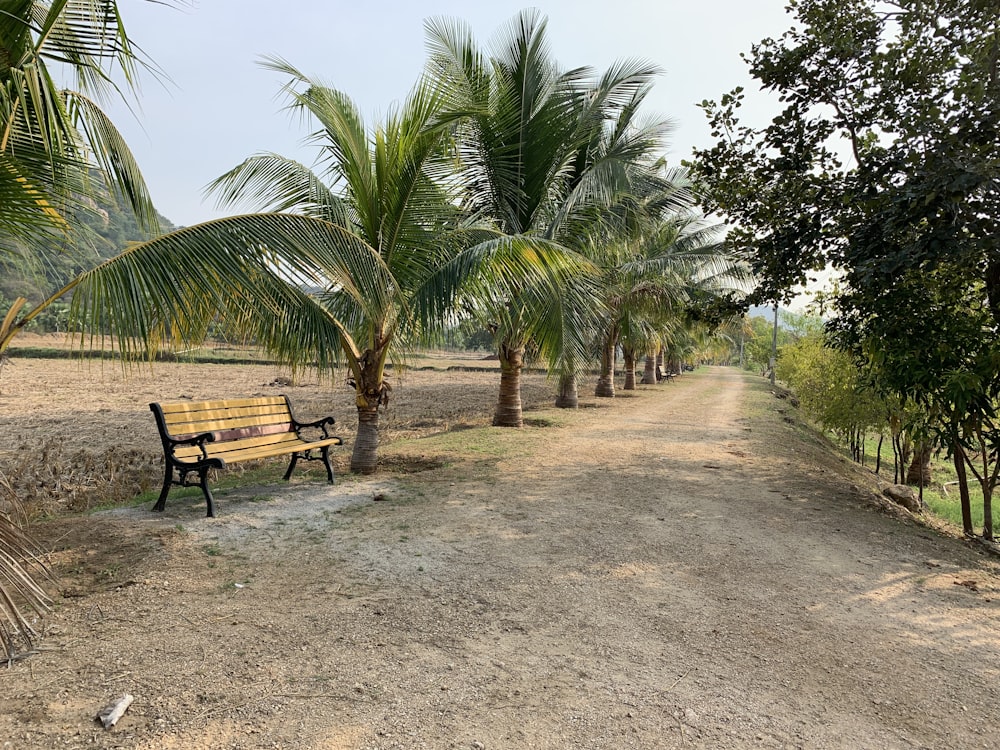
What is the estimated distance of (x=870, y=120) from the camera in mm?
6398

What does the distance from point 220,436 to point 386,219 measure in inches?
118

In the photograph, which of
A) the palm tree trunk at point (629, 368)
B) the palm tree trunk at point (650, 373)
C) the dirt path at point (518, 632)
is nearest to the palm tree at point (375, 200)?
the dirt path at point (518, 632)

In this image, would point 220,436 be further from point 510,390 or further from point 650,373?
point 650,373

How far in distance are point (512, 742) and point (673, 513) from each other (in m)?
3.79

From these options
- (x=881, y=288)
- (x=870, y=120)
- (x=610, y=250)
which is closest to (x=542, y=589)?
(x=881, y=288)

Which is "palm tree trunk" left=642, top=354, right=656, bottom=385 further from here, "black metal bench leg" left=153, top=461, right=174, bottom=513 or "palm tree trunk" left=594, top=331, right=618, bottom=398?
"black metal bench leg" left=153, top=461, right=174, bottom=513

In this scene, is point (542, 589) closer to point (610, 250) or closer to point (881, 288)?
point (881, 288)

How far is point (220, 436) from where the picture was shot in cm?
550

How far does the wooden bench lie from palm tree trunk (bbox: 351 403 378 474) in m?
0.58

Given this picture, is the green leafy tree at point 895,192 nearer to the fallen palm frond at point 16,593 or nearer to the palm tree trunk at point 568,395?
the fallen palm frond at point 16,593

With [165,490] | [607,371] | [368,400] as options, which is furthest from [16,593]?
[607,371]

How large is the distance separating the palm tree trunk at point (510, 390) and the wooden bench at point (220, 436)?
546 cm

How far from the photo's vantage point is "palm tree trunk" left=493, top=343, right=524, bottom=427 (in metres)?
11.5

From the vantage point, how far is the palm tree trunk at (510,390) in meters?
11.5
